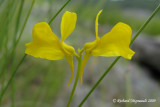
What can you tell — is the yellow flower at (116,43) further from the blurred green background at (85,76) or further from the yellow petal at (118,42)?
the blurred green background at (85,76)

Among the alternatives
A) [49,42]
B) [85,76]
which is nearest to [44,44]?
[49,42]

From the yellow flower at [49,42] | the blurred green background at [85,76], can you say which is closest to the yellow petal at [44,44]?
the yellow flower at [49,42]

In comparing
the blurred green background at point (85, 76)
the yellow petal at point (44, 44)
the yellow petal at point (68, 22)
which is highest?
the yellow petal at point (68, 22)

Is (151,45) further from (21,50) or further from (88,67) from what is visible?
(21,50)

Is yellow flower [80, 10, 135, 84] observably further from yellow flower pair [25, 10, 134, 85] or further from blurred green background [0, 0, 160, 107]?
blurred green background [0, 0, 160, 107]

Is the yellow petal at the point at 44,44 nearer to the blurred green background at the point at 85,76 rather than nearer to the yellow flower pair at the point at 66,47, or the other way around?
the yellow flower pair at the point at 66,47

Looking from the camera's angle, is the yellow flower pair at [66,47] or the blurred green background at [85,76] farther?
the blurred green background at [85,76]

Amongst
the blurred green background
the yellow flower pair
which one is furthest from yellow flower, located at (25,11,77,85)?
the blurred green background

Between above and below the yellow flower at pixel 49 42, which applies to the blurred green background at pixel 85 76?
below
